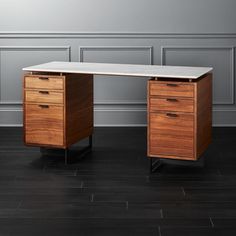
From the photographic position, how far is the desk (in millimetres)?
4727

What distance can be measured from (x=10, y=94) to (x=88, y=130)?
1470mm

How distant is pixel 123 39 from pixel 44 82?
5.83 ft

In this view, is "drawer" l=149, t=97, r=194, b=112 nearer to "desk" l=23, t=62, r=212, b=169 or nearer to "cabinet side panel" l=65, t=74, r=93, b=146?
"desk" l=23, t=62, r=212, b=169

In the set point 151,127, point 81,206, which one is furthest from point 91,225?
point 151,127

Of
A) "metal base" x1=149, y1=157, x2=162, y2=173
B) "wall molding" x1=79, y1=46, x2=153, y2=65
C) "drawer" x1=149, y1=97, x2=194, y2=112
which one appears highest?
"wall molding" x1=79, y1=46, x2=153, y2=65

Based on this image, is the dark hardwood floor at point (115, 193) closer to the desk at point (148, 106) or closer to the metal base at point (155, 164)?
the metal base at point (155, 164)

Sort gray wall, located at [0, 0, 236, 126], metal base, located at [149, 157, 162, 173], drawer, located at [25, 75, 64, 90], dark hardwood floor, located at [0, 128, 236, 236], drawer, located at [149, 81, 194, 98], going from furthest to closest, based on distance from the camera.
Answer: gray wall, located at [0, 0, 236, 126] → drawer, located at [25, 75, 64, 90] → metal base, located at [149, 157, 162, 173] → drawer, located at [149, 81, 194, 98] → dark hardwood floor, located at [0, 128, 236, 236]

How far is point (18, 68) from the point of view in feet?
22.1

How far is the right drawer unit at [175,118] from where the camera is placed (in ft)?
15.4

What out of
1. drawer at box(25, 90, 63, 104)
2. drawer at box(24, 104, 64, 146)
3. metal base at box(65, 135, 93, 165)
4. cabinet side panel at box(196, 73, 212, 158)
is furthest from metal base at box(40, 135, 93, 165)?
cabinet side panel at box(196, 73, 212, 158)

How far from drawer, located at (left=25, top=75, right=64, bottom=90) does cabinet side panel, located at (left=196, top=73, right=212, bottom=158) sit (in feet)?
3.42

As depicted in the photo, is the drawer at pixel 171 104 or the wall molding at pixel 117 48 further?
the wall molding at pixel 117 48

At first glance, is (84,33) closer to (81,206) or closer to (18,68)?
(18,68)

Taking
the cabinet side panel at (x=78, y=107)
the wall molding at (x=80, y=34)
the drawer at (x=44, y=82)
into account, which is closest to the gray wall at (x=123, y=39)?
the wall molding at (x=80, y=34)
